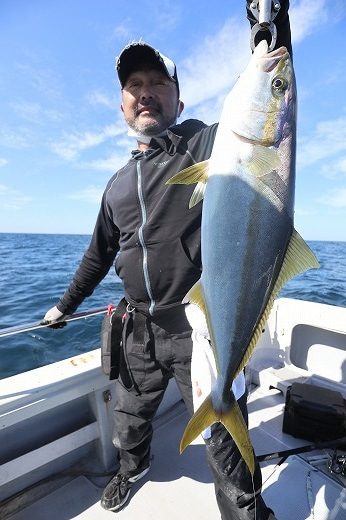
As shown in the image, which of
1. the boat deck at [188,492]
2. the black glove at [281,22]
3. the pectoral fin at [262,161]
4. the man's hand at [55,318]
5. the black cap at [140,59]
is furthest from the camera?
the man's hand at [55,318]

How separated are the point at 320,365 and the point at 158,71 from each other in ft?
11.4

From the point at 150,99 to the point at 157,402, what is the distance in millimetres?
2127

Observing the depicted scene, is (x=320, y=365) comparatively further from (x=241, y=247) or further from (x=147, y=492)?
(x=241, y=247)

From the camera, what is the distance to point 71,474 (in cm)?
263

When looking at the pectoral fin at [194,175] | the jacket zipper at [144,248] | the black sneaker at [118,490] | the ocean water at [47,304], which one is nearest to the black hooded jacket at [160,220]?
the jacket zipper at [144,248]

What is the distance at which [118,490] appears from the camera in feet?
7.89

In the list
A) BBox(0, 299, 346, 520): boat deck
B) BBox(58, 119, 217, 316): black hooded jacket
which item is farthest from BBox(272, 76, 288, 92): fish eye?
BBox(0, 299, 346, 520): boat deck

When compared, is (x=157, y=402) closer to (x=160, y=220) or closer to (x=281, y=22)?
(x=160, y=220)

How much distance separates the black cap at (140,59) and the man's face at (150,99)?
4 cm

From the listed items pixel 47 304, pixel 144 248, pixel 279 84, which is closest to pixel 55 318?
pixel 144 248

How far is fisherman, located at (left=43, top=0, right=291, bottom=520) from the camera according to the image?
1819 millimetres

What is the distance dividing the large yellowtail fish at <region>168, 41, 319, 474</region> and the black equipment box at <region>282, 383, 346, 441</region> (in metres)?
1.95

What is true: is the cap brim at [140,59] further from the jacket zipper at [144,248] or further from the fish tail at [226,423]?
the fish tail at [226,423]

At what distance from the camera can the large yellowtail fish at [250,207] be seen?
1.28 meters
